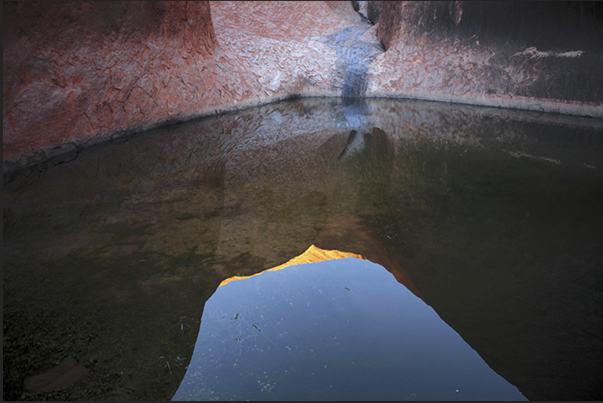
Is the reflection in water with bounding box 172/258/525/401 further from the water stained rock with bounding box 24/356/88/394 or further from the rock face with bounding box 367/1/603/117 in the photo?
the rock face with bounding box 367/1/603/117

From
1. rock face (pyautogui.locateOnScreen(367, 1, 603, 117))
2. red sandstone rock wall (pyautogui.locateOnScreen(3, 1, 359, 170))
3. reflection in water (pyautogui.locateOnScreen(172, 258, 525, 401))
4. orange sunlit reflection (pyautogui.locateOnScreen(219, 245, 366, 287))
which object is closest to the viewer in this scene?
reflection in water (pyautogui.locateOnScreen(172, 258, 525, 401))

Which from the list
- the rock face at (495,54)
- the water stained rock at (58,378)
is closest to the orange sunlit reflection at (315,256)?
the water stained rock at (58,378)

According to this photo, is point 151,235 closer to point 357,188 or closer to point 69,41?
point 357,188

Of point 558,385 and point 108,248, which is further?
point 108,248

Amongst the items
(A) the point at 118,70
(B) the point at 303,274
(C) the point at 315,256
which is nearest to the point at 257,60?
(A) the point at 118,70

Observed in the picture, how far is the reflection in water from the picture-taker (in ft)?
4.02

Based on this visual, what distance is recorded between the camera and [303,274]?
73.9 inches

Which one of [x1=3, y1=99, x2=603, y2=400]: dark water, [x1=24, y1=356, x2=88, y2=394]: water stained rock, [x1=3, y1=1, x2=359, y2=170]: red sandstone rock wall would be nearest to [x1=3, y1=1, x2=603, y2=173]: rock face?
[x1=3, y1=1, x2=359, y2=170]: red sandstone rock wall

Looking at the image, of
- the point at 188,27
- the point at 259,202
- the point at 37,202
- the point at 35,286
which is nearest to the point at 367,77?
the point at 188,27

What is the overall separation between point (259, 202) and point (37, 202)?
135 cm

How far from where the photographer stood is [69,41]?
3.85m

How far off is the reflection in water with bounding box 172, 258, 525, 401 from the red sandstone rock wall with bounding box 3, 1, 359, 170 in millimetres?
2816

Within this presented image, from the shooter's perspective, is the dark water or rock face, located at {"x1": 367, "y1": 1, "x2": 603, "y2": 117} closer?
the dark water

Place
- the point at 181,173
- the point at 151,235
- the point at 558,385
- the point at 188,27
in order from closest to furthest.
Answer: the point at 558,385, the point at 151,235, the point at 181,173, the point at 188,27
